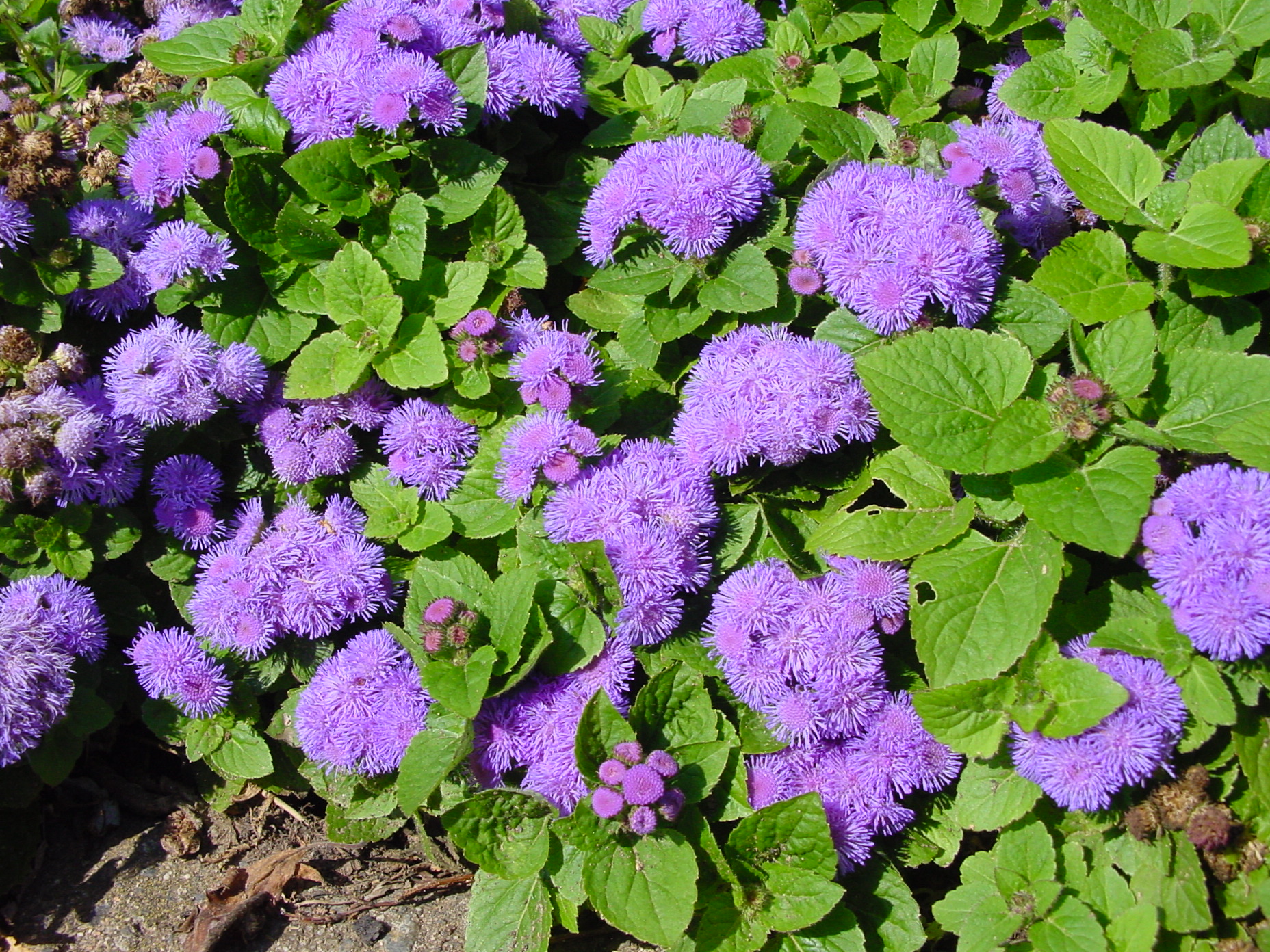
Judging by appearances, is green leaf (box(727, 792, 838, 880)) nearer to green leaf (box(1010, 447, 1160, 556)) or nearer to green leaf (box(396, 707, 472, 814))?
green leaf (box(396, 707, 472, 814))

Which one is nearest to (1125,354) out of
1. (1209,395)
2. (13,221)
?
(1209,395)

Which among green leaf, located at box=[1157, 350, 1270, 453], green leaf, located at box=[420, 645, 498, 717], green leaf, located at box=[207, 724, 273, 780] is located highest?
green leaf, located at box=[1157, 350, 1270, 453]

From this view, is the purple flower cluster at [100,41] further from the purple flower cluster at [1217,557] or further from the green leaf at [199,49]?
the purple flower cluster at [1217,557]

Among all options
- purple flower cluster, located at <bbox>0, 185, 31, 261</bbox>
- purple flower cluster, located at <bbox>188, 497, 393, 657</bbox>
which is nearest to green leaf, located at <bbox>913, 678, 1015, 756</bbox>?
purple flower cluster, located at <bbox>188, 497, 393, 657</bbox>

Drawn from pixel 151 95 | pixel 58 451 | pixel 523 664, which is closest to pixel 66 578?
pixel 58 451

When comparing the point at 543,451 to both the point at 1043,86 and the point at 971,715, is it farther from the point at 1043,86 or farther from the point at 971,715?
the point at 1043,86

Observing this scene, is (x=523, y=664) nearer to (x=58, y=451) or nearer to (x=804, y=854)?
(x=804, y=854)
